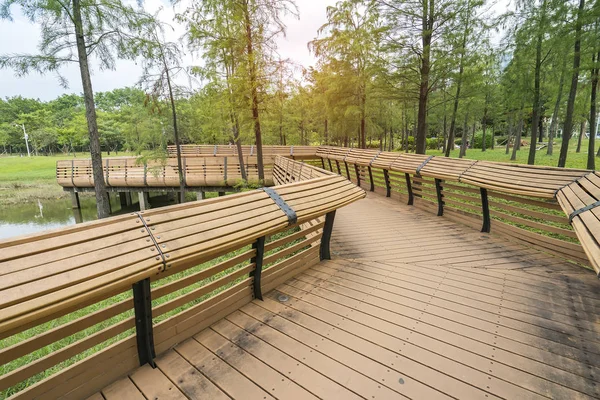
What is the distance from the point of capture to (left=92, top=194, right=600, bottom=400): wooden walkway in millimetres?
1791

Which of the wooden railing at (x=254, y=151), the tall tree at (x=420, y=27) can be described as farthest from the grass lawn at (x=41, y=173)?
the tall tree at (x=420, y=27)

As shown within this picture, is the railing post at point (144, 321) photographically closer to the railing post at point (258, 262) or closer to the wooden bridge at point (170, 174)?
the railing post at point (258, 262)

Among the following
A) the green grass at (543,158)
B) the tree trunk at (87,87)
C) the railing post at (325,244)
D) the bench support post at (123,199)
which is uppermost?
the tree trunk at (87,87)

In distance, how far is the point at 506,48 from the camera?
10398mm

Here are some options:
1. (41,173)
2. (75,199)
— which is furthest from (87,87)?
(41,173)

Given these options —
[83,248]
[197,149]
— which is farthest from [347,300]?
[197,149]

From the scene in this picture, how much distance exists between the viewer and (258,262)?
2.67 m

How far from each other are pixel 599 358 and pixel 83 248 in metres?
3.45

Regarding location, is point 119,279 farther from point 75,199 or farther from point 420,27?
point 75,199

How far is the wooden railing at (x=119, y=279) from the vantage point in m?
1.29

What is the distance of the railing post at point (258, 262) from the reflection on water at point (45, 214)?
48.1 feet

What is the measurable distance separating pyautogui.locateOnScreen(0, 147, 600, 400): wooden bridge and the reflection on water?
1260 cm

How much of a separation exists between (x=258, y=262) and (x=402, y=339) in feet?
4.55

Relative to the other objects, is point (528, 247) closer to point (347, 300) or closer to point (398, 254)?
point (398, 254)
